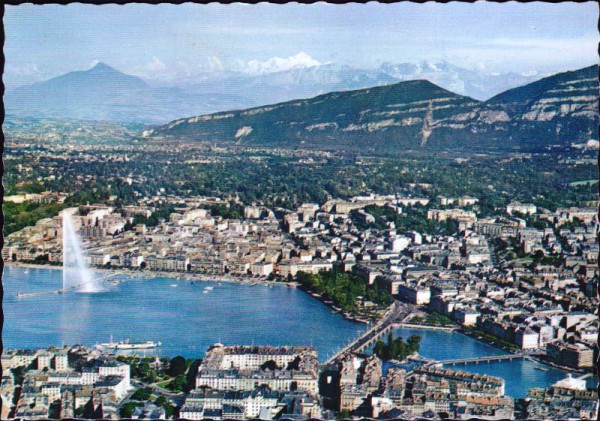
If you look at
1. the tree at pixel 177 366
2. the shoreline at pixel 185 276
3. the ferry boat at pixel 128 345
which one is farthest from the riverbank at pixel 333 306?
the tree at pixel 177 366

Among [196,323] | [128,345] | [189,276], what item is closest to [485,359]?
[196,323]

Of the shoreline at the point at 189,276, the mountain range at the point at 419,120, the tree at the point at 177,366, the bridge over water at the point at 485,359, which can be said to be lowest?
the shoreline at the point at 189,276

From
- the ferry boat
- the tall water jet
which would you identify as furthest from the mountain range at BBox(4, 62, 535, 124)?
the ferry boat

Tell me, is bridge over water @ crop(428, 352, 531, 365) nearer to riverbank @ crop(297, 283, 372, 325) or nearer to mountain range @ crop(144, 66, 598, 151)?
riverbank @ crop(297, 283, 372, 325)

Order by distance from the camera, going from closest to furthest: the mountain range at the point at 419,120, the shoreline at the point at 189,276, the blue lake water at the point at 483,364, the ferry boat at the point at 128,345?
the blue lake water at the point at 483,364
the ferry boat at the point at 128,345
the shoreline at the point at 189,276
the mountain range at the point at 419,120

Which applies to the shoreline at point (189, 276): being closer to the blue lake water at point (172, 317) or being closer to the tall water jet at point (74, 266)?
the tall water jet at point (74, 266)

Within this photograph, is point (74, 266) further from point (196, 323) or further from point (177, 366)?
point (177, 366)
